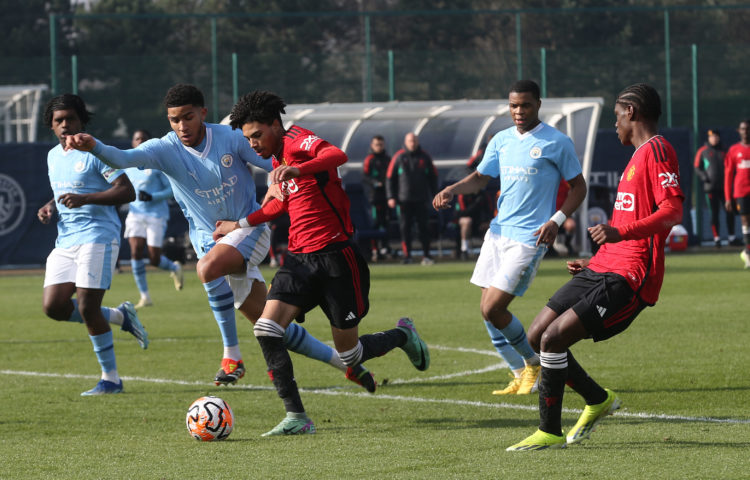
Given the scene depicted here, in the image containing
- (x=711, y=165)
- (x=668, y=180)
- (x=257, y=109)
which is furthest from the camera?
(x=711, y=165)

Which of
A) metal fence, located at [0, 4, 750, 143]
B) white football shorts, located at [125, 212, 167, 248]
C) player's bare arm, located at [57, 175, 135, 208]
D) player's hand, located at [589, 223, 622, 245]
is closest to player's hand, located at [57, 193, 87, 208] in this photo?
player's bare arm, located at [57, 175, 135, 208]

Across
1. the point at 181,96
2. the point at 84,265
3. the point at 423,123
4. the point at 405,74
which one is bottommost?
the point at 84,265

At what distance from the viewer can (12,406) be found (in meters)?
7.95

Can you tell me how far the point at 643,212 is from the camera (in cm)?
591

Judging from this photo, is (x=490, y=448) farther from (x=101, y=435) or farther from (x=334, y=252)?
(x=101, y=435)

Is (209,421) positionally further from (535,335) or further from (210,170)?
(210,170)

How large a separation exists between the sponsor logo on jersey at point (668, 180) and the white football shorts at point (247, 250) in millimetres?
2902

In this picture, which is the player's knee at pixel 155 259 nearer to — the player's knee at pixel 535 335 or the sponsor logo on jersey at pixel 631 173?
the player's knee at pixel 535 335

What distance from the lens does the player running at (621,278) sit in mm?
5879

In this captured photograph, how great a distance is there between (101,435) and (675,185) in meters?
3.45

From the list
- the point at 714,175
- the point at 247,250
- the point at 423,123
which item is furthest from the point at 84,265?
the point at 714,175

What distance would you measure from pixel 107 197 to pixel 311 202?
208 cm

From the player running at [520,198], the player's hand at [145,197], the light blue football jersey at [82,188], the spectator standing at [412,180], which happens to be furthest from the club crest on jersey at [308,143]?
the spectator standing at [412,180]

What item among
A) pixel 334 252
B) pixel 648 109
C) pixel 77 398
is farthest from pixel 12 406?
pixel 648 109
